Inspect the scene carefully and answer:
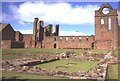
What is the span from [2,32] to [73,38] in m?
20.3

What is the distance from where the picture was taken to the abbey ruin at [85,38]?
47.3 meters

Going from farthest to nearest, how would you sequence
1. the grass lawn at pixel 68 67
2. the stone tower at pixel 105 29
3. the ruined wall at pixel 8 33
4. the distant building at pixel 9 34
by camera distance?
the ruined wall at pixel 8 33, the distant building at pixel 9 34, the stone tower at pixel 105 29, the grass lawn at pixel 68 67

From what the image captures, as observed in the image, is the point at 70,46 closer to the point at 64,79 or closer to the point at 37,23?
the point at 37,23

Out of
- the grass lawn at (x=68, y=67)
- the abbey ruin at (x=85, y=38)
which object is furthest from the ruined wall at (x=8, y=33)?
the grass lawn at (x=68, y=67)

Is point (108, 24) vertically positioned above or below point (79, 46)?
above

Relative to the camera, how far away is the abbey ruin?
47344 millimetres

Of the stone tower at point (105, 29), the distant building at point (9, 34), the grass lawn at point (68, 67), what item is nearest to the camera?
the grass lawn at point (68, 67)

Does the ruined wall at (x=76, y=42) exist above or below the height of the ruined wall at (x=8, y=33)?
below

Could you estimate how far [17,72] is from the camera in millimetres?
12461

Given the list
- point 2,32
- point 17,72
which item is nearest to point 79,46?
point 2,32

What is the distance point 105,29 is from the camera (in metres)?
47.6

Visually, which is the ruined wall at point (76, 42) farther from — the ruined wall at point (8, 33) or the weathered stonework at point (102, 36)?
the ruined wall at point (8, 33)

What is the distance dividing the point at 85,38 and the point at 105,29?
525 cm

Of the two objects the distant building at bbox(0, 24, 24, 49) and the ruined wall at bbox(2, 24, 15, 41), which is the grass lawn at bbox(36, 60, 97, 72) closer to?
the distant building at bbox(0, 24, 24, 49)
